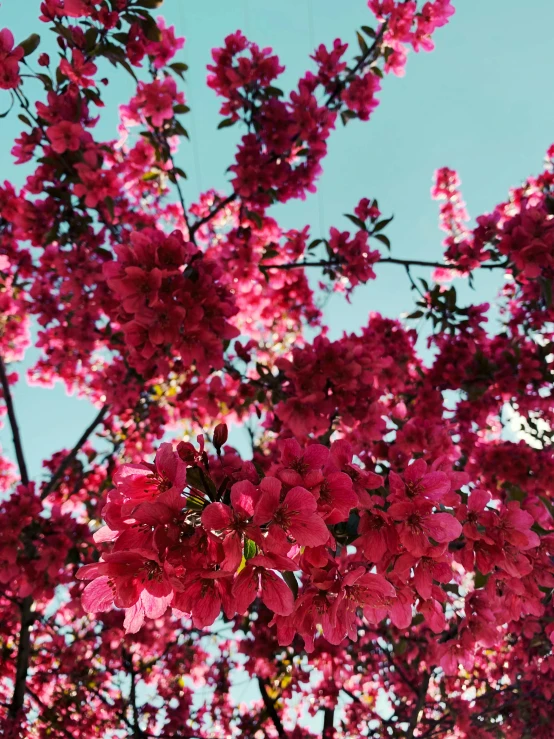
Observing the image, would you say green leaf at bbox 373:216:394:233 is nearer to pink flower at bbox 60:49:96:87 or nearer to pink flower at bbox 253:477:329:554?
pink flower at bbox 60:49:96:87

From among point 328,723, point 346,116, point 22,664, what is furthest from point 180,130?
point 328,723

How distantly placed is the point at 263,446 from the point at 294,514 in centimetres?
456

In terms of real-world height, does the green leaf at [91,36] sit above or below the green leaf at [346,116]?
below

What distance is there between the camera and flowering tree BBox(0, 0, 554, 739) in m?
1.16

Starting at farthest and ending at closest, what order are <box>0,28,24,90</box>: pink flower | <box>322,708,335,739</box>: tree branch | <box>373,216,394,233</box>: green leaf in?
1. <box>322,708,335,739</box>: tree branch
2. <box>373,216,394,233</box>: green leaf
3. <box>0,28,24,90</box>: pink flower

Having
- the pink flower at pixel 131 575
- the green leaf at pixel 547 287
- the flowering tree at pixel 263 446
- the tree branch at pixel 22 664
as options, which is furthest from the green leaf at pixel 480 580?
the tree branch at pixel 22 664

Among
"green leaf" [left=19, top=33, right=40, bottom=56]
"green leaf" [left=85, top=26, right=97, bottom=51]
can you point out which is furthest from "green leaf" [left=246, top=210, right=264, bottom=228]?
"green leaf" [left=19, top=33, right=40, bottom=56]

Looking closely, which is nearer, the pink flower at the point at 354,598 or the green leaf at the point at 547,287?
the pink flower at the point at 354,598

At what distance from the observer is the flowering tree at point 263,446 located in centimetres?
116

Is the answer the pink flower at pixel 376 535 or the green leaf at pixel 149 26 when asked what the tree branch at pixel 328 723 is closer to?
the pink flower at pixel 376 535

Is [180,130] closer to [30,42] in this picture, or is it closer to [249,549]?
[30,42]

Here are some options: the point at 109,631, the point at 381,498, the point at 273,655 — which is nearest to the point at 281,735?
the point at 273,655

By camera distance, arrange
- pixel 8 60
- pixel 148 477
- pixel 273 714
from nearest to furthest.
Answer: pixel 148 477, pixel 8 60, pixel 273 714

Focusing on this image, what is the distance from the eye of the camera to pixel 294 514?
3.55 ft
